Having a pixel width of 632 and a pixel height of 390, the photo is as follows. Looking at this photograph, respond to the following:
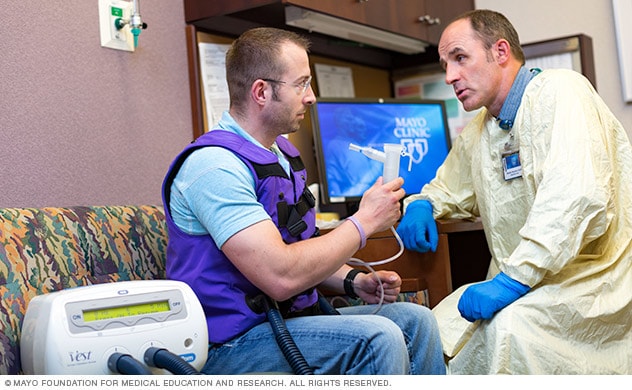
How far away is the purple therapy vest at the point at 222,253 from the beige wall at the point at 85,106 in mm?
455

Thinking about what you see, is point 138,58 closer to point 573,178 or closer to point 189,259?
point 189,259

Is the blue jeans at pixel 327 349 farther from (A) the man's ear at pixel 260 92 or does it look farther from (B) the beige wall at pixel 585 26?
(B) the beige wall at pixel 585 26

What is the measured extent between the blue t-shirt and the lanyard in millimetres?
798

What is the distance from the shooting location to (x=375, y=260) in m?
1.97

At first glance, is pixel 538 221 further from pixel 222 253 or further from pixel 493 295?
pixel 222 253

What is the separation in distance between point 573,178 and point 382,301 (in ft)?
1.66

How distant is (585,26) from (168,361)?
2396 mm

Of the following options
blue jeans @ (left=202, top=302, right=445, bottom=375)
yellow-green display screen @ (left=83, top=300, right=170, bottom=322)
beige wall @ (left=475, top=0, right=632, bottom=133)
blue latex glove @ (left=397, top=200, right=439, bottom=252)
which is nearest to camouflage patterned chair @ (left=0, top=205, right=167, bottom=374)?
yellow-green display screen @ (left=83, top=300, right=170, bottom=322)

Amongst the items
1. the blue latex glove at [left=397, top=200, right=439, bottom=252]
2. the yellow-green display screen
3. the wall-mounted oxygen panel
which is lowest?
the yellow-green display screen

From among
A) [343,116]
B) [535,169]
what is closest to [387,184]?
[535,169]

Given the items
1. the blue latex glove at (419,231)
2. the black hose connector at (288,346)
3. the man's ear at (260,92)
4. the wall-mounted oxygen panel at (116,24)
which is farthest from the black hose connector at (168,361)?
the wall-mounted oxygen panel at (116,24)

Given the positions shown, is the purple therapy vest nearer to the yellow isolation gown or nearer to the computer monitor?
the yellow isolation gown

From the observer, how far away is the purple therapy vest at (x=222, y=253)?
55.5 inches

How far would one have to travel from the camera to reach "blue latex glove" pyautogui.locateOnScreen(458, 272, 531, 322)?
5.38 feet
